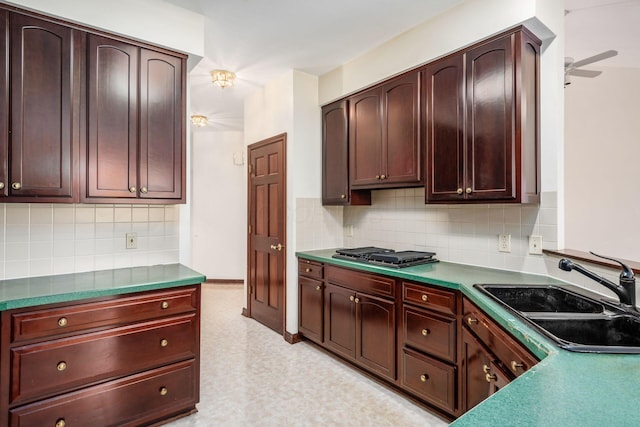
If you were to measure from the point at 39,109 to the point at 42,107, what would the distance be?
0.06 ft

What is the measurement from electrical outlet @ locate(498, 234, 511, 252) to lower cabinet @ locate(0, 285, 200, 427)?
82.9 inches

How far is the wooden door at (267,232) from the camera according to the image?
3.50 meters

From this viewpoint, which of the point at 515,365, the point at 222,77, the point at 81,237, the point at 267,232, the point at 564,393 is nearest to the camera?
the point at 564,393

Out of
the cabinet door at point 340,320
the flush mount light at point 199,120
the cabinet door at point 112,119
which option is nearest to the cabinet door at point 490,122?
the cabinet door at point 340,320


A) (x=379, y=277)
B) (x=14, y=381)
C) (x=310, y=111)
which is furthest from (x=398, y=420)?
(x=310, y=111)

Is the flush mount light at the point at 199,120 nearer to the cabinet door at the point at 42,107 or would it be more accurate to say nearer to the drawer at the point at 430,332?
the cabinet door at the point at 42,107

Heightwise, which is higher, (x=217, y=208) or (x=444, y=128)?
(x=444, y=128)

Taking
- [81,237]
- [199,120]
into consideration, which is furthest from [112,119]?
[199,120]

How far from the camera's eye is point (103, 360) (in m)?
1.82

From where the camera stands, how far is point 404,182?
2621mm

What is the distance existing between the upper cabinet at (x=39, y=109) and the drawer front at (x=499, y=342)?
2399 mm

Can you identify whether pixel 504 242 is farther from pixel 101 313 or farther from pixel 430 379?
pixel 101 313

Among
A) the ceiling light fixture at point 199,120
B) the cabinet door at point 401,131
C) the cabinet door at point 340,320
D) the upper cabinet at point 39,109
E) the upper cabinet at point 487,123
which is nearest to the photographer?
the upper cabinet at point 39,109

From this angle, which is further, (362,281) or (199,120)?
Answer: (199,120)
